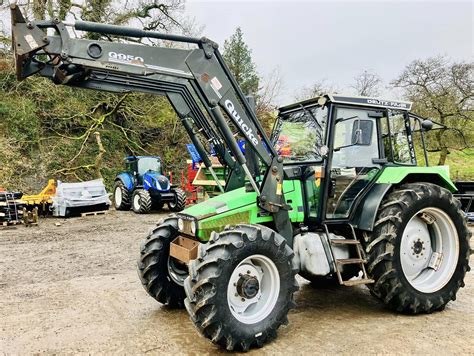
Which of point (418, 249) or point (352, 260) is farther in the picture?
point (418, 249)

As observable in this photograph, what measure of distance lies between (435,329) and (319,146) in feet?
6.84

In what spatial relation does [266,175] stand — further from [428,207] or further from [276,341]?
[428,207]

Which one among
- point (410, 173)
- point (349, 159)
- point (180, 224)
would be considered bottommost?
point (180, 224)

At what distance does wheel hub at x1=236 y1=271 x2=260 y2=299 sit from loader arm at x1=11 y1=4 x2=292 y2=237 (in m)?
0.76

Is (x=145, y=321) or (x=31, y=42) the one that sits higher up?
(x=31, y=42)

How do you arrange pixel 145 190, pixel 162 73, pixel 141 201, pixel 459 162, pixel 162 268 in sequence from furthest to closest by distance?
pixel 459 162 < pixel 145 190 < pixel 141 201 < pixel 162 268 < pixel 162 73

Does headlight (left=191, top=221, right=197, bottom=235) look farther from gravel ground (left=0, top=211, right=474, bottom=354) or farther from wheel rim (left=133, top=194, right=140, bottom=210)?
wheel rim (left=133, top=194, right=140, bottom=210)

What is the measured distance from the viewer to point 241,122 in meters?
3.89

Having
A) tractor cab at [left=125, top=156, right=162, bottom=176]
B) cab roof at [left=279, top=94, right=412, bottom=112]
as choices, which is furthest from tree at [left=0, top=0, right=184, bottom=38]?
cab roof at [left=279, top=94, right=412, bottom=112]

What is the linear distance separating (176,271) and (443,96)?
591 inches

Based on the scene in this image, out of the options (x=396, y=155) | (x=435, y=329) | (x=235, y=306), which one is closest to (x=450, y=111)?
(x=396, y=155)

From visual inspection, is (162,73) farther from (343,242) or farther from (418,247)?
(418,247)

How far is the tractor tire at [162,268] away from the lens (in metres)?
4.30

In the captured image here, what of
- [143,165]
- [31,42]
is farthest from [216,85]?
[143,165]
